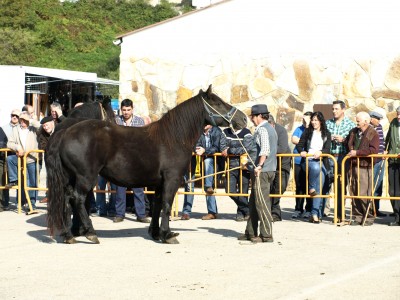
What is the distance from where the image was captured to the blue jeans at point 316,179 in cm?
1514

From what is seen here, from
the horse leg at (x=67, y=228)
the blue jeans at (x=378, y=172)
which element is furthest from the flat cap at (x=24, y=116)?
the blue jeans at (x=378, y=172)

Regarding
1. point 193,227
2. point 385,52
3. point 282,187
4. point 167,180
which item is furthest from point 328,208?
point 385,52

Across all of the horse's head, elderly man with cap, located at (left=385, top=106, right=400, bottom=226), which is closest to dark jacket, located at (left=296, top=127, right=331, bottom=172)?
elderly man with cap, located at (left=385, top=106, right=400, bottom=226)

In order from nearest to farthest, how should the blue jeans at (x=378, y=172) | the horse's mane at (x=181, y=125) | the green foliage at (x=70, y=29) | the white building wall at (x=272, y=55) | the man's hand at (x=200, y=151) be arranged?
the horse's mane at (x=181, y=125) → the blue jeans at (x=378, y=172) → the man's hand at (x=200, y=151) → the white building wall at (x=272, y=55) → the green foliage at (x=70, y=29)

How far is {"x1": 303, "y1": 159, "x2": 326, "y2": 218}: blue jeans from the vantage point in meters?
15.1

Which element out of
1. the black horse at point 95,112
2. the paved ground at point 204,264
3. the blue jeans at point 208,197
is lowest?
the paved ground at point 204,264

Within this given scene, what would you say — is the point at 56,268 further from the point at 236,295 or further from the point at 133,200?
the point at 133,200

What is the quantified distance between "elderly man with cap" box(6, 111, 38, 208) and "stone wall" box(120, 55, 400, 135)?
19.8 feet

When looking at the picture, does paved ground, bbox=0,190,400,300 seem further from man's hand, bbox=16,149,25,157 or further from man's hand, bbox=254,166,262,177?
man's hand, bbox=16,149,25,157

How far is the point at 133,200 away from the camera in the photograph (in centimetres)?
1633

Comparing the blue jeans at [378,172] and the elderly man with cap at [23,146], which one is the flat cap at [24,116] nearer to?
the elderly man with cap at [23,146]

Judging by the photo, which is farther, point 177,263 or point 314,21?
point 314,21

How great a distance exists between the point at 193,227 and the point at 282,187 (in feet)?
6.39

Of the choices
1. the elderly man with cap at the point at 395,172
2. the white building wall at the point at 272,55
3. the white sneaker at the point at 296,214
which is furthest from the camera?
the white building wall at the point at 272,55
